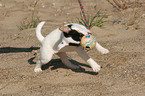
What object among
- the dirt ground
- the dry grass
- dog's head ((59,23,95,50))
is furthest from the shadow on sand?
the dry grass

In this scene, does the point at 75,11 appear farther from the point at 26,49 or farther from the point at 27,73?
the point at 27,73

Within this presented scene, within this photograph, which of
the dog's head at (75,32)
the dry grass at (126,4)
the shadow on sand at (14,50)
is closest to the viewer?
the dog's head at (75,32)

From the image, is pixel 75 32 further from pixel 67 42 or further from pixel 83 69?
pixel 83 69

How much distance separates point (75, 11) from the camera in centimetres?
814

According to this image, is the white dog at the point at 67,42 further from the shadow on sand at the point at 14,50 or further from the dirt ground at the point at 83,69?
the shadow on sand at the point at 14,50

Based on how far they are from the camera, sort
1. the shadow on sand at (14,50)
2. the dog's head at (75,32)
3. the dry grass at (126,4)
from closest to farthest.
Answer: the dog's head at (75,32), the shadow on sand at (14,50), the dry grass at (126,4)

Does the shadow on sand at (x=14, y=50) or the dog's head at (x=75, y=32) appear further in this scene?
the shadow on sand at (x=14, y=50)

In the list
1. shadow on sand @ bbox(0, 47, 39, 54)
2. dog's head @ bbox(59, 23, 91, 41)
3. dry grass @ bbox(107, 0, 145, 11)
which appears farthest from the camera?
dry grass @ bbox(107, 0, 145, 11)

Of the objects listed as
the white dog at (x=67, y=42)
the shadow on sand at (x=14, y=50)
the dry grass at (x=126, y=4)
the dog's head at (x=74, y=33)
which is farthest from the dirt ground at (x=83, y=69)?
the dry grass at (x=126, y=4)

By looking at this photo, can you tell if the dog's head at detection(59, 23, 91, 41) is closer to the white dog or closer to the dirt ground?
the white dog

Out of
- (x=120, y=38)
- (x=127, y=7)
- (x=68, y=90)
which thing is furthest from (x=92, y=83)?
(x=127, y=7)

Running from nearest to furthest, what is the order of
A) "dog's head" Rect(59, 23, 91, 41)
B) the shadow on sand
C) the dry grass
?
"dog's head" Rect(59, 23, 91, 41) < the shadow on sand < the dry grass

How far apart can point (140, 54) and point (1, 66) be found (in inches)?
94.1

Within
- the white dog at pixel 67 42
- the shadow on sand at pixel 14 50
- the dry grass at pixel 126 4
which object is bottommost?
the shadow on sand at pixel 14 50
